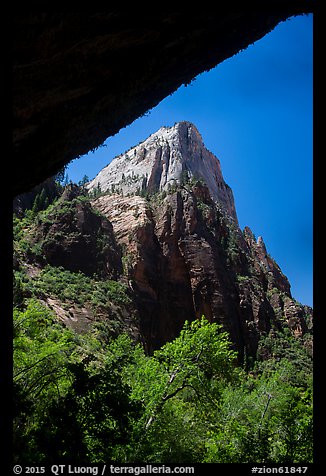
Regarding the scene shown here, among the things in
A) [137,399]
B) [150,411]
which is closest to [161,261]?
[137,399]

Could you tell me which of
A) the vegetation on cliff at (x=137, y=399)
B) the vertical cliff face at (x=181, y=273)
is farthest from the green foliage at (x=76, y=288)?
the vertical cliff face at (x=181, y=273)

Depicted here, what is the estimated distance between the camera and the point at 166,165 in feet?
274

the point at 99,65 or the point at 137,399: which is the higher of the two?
the point at 99,65

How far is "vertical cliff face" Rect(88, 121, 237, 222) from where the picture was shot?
79.8m

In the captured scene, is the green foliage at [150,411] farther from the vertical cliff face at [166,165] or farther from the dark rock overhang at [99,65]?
the vertical cliff face at [166,165]

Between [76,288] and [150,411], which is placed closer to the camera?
[150,411]

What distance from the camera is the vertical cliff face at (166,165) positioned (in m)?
79.8

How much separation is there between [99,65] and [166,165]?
80133 millimetres

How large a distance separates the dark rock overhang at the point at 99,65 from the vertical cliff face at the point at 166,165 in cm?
6884

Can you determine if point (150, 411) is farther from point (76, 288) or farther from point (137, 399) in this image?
point (76, 288)

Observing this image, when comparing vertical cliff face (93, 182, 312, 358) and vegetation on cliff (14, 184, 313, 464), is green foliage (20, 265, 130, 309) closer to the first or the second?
vegetation on cliff (14, 184, 313, 464)

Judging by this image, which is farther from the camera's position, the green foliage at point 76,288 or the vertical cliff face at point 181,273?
the vertical cliff face at point 181,273

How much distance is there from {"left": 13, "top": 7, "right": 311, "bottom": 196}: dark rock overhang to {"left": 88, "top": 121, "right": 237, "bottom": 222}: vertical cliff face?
68840 mm

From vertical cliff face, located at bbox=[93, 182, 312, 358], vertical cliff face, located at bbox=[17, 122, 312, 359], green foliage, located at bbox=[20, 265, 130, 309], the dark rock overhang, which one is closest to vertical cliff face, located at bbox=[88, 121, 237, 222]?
vertical cliff face, located at bbox=[17, 122, 312, 359]
